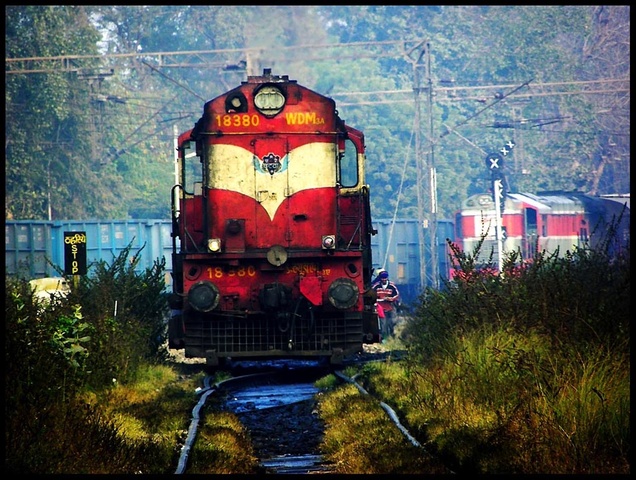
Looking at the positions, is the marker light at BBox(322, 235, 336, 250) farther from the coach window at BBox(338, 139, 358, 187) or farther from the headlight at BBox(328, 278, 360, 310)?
the coach window at BBox(338, 139, 358, 187)

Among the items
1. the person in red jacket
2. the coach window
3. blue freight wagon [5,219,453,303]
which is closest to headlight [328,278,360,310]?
the coach window

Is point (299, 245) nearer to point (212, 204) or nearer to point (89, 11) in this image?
point (212, 204)

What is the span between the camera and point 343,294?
1491cm

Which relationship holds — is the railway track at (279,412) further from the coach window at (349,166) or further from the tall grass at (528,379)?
the coach window at (349,166)

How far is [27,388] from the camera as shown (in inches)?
372

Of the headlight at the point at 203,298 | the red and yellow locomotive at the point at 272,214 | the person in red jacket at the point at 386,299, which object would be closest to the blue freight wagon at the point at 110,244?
the person in red jacket at the point at 386,299

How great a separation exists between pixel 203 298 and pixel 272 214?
1.74m

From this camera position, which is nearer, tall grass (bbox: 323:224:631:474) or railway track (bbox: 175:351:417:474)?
tall grass (bbox: 323:224:631:474)

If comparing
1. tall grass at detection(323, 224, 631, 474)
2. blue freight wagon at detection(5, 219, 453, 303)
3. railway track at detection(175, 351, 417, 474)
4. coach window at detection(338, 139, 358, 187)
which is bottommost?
railway track at detection(175, 351, 417, 474)

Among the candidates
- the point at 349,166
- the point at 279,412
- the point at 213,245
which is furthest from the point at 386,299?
the point at 279,412

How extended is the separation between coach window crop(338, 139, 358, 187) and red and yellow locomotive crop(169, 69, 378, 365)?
0.02 m

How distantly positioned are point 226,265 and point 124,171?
4121 cm

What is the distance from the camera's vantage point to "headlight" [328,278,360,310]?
48.8ft

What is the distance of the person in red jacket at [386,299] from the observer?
80.1 ft
